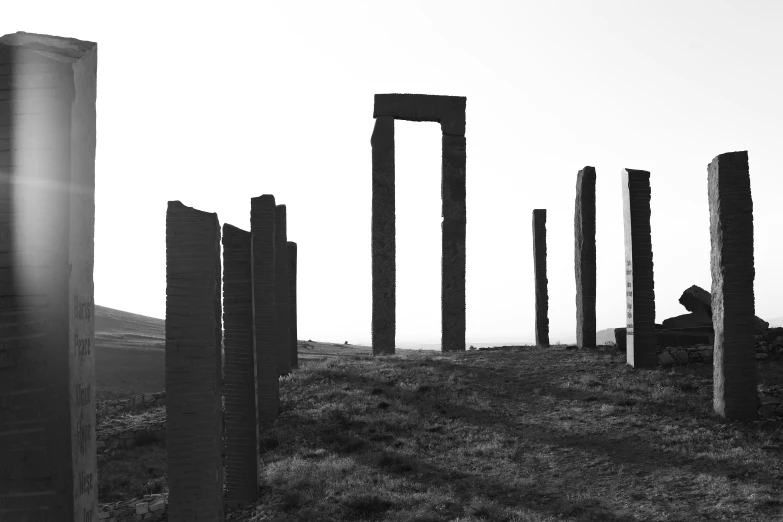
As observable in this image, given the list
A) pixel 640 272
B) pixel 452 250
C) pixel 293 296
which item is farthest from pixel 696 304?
pixel 293 296

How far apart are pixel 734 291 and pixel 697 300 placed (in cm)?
752

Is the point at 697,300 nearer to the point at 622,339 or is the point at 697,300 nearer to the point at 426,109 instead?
the point at 622,339

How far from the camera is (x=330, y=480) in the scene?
1145 cm

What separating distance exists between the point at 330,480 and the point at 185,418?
12.7 ft

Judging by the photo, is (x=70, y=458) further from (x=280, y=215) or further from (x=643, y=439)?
(x=280, y=215)

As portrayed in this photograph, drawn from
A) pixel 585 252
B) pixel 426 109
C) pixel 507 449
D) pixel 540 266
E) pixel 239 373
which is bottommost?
pixel 507 449

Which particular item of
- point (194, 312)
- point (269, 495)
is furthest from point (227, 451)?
point (194, 312)

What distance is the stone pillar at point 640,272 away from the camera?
16.7 metres

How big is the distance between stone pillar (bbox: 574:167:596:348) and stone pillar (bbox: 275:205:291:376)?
7168mm

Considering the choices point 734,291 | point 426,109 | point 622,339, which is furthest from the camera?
point 426,109

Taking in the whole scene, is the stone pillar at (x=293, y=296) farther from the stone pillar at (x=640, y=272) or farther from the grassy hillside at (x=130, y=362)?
the stone pillar at (x=640, y=272)

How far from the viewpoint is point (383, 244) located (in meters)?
24.4

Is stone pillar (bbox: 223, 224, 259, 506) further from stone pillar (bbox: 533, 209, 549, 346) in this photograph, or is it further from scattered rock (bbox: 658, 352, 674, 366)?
stone pillar (bbox: 533, 209, 549, 346)

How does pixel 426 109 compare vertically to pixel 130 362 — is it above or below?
above
